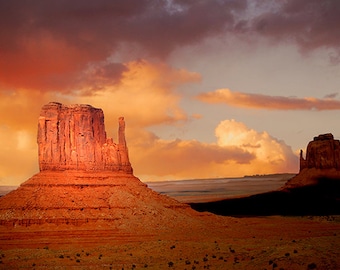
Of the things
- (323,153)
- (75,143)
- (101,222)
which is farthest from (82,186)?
(323,153)

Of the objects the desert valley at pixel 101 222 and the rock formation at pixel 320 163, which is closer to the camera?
the desert valley at pixel 101 222

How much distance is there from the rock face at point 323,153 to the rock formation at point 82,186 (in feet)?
253

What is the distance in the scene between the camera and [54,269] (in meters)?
63.3

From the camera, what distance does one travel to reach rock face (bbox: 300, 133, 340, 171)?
173000mm

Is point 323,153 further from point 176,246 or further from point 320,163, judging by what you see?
point 176,246

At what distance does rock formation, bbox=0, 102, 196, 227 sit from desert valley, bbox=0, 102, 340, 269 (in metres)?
0.18

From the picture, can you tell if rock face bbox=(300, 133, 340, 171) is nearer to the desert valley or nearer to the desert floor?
the desert valley

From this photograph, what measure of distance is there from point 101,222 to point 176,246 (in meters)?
21.2

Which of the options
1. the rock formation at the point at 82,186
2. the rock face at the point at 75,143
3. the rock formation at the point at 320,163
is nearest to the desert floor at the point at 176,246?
the rock formation at the point at 82,186

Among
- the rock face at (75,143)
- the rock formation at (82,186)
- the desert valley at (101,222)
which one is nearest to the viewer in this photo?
the desert valley at (101,222)

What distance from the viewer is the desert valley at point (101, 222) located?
70.0 metres

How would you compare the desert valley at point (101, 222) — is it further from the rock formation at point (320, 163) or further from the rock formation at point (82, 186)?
the rock formation at point (320, 163)

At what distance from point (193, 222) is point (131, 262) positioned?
37.3 meters

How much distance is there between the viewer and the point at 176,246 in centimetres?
7831
